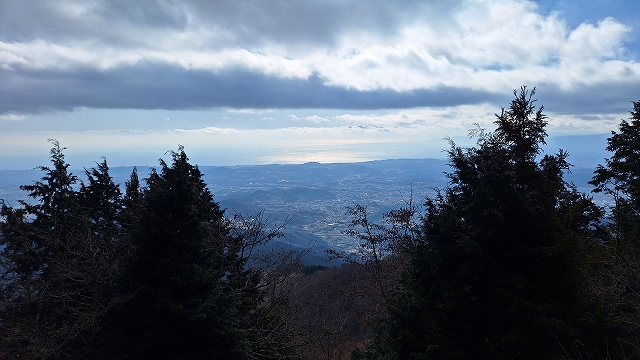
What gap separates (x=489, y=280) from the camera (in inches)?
351

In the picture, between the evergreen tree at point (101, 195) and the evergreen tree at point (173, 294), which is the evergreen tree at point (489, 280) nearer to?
the evergreen tree at point (173, 294)

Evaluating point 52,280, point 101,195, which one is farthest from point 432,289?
point 101,195

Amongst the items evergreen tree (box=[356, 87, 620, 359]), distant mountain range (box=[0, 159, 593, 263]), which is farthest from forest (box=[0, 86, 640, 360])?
distant mountain range (box=[0, 159, 593, 263])

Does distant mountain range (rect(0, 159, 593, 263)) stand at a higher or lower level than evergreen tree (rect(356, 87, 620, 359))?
lower

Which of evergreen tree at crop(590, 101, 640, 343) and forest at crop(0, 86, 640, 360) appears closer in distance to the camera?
forest at crop(0, 86, 640, 360)

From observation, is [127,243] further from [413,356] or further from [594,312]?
[594,312]

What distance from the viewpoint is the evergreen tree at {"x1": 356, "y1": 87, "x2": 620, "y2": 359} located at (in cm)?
827

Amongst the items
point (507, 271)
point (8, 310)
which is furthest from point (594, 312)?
point (8, 310)

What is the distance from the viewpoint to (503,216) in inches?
358

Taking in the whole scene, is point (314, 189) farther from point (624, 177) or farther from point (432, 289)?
point (432, 289)

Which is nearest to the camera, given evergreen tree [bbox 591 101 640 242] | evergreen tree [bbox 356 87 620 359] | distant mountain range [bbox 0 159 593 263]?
evergreen tree [bbox 356 87 620 359]

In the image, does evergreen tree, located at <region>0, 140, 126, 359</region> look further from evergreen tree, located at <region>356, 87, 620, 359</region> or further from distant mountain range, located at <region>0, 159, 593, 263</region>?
distant mountain range, located at <region>0, 159, 593, 263</region>

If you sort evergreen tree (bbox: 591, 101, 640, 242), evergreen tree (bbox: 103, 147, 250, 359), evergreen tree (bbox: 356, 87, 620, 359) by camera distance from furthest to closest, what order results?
evergreen tree (bbox: 591, 101, 640, 242) → evergreen tree (bbox: 103, 147, 250, 359) → evergreen tree (bbox: 356, 87, 620, 359)

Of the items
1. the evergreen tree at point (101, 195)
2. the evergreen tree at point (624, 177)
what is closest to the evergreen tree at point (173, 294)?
the evergreen tree at point (101, 195)
